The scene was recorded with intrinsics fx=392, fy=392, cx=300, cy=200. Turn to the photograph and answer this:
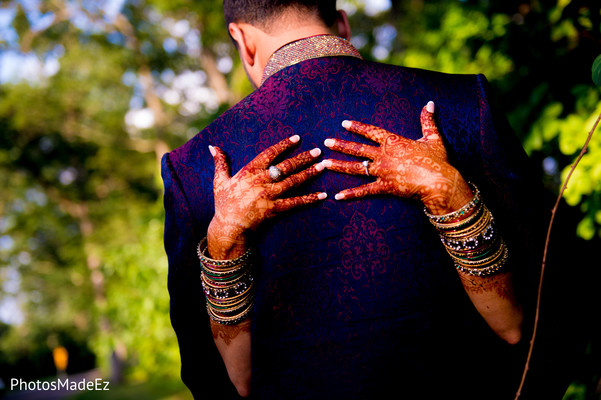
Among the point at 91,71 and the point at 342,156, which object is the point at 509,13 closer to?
the point at 342,156

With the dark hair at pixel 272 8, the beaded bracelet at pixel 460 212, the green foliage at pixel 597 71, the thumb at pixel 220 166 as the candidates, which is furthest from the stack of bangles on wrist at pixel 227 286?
the green foliage at pixel 597 71

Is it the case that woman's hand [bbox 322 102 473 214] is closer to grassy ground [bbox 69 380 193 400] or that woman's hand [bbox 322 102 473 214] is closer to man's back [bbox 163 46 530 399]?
man's back [bbox 163 46 530 399]

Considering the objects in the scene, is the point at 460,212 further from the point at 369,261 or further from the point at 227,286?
the point at 227,286

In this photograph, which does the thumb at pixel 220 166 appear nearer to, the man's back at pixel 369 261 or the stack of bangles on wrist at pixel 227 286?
the man's back at pixel 369 261

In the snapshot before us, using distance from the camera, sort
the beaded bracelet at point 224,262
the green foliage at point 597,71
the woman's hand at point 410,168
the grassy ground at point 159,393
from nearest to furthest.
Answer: the woman's hand at point 410,168 → the beaded bracelet at point 224,262 → the green foliage at point 597,71 → the grassy ground at point 159,393

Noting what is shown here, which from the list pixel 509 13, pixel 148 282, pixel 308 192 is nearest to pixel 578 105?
pixel 509 13

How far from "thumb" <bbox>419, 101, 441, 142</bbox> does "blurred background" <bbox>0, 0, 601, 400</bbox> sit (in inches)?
19.4

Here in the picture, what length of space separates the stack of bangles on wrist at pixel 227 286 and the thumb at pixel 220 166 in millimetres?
208

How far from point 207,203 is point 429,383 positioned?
80 centimetres

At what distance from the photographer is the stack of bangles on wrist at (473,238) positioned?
100cm

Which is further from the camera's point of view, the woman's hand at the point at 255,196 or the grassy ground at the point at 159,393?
the grassy ground at the point at 159,393

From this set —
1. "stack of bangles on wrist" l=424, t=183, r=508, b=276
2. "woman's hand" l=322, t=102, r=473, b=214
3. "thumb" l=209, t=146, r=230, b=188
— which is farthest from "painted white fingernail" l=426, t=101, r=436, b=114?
"thumb" l=209, t=146, r=230, b=188

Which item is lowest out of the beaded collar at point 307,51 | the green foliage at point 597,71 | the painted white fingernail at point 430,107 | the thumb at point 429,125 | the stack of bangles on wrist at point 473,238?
the stack of bangles on wrist at point 473,238

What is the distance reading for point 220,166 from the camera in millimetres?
1139
